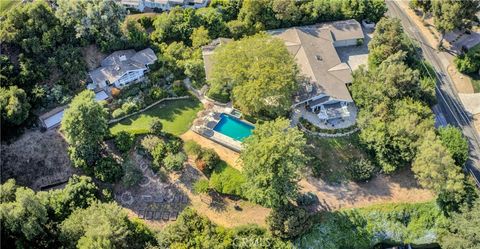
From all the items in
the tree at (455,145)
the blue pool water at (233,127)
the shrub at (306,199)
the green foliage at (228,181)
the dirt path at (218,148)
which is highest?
the tree at (455,145)

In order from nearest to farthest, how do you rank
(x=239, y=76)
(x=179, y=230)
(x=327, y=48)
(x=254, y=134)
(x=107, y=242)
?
1. (x=107, y=242)
2. (x=179, y=230)
3. (x=254, y=134)
4. (x=239, y=76)
5. (x=327, y=48)

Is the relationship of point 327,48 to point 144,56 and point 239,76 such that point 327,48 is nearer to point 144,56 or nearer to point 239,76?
point 239,76

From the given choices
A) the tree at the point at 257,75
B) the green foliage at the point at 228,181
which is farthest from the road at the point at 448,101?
the green foliage at the point at 228,181

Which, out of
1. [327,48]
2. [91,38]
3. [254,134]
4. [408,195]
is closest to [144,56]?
[91,38]

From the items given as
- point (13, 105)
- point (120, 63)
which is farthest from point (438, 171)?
point (13, 105)

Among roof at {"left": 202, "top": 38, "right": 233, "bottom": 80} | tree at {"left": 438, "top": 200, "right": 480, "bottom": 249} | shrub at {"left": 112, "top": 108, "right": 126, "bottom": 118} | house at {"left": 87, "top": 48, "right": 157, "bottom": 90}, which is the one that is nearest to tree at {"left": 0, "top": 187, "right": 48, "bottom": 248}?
shrub at {"left": 112, "top": 108, "right": 126, "bottom": 118}

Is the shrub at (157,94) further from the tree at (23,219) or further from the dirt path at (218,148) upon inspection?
the tree at (23,219)
